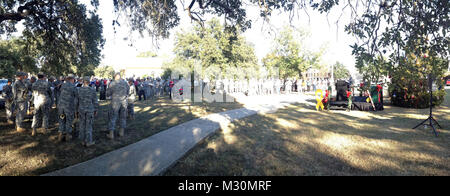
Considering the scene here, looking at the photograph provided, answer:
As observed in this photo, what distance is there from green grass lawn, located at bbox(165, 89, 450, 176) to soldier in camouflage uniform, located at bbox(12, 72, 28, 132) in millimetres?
6115

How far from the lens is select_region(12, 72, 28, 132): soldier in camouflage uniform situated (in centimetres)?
698

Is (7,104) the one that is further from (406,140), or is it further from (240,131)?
(406,140)

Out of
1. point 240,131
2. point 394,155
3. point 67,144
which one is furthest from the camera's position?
point 240,131

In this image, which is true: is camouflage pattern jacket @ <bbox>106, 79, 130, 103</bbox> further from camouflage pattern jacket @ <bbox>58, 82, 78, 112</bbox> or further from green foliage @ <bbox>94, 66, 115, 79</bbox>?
green foliage @ <bbox>94, 66, 115, 79</bbox>

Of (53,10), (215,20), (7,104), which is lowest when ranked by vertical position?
(7,104)

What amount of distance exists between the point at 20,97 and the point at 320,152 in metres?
9.15

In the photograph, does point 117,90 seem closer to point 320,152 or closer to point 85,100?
point 85,100

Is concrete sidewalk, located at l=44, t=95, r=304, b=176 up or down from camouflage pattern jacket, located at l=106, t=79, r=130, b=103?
down

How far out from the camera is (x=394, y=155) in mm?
4695

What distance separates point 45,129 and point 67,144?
1.74 m

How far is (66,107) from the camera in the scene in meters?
6.00

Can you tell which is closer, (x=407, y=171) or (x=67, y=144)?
(x=407, y=171)

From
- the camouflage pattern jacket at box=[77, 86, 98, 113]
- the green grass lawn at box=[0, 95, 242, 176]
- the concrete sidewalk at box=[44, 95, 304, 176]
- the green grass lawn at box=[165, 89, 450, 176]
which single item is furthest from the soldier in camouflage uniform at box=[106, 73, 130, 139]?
the green grass lawn at box=[165, 89, 450, 176]
